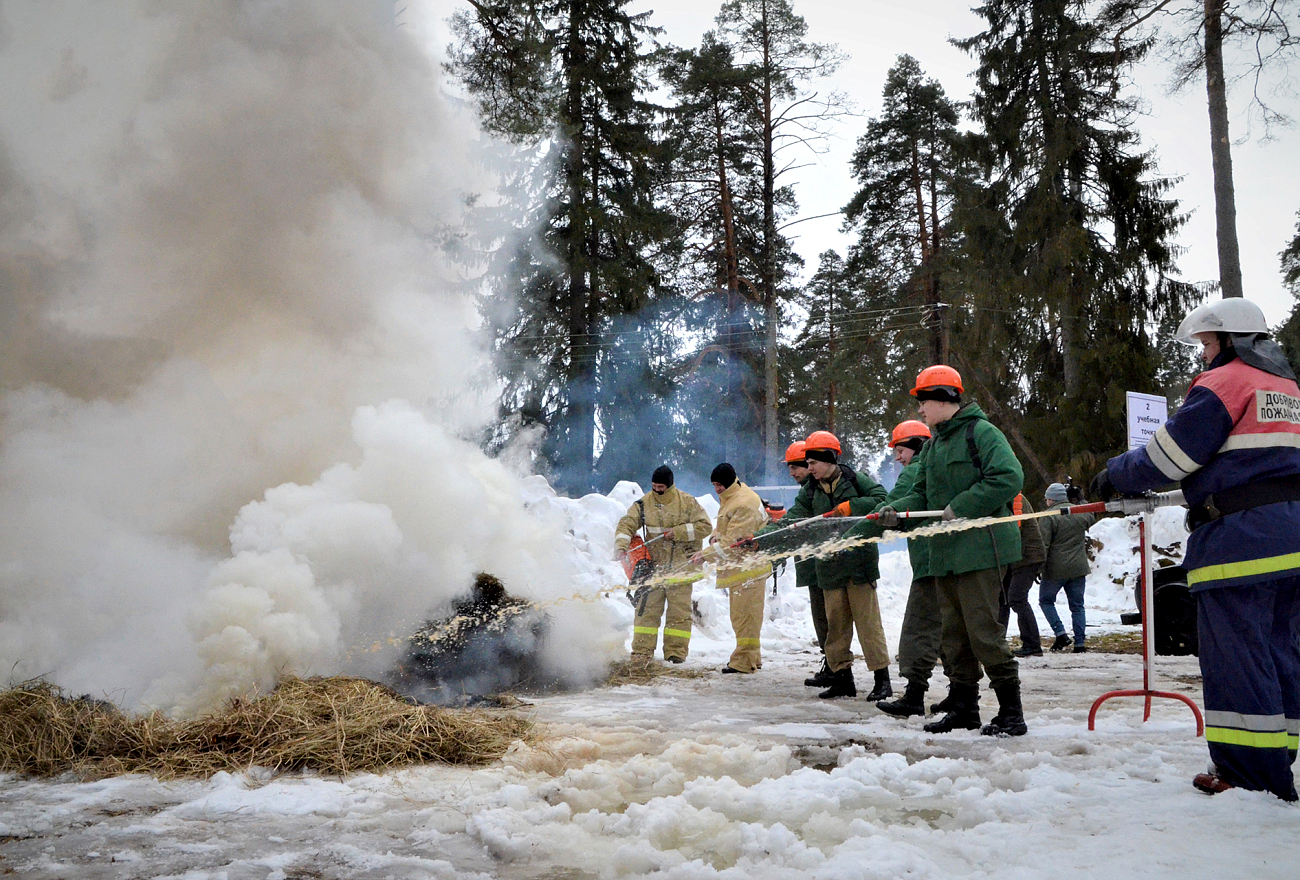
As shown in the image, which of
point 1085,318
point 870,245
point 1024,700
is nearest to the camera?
point 1024,700

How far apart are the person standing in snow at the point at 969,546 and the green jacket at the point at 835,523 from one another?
1.37 metres

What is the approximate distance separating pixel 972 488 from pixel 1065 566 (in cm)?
557

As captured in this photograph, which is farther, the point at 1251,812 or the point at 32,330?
the point at 32,330

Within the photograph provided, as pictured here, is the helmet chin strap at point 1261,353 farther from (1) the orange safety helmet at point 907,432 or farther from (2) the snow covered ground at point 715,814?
(1) the orange safety helmet at point 907,432

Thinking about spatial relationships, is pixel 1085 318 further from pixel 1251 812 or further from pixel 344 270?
pixel 1251 812

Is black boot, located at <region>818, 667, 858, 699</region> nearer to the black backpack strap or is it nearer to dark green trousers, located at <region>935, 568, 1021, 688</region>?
dark green trousers, located at <region>935, 568, 1021, 688</region>

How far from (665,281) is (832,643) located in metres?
17.4

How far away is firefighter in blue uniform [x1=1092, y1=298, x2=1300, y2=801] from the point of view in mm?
3332

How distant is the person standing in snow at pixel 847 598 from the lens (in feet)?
21.9

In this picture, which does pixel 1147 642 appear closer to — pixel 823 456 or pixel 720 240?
pixel 823 456

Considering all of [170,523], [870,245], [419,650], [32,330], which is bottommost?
[419,650]

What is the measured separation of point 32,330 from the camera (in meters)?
7.05

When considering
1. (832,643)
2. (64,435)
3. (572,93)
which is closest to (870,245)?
(572,93)

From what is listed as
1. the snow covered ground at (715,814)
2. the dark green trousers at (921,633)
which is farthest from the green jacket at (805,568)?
the snow covered ground at (715,814)
